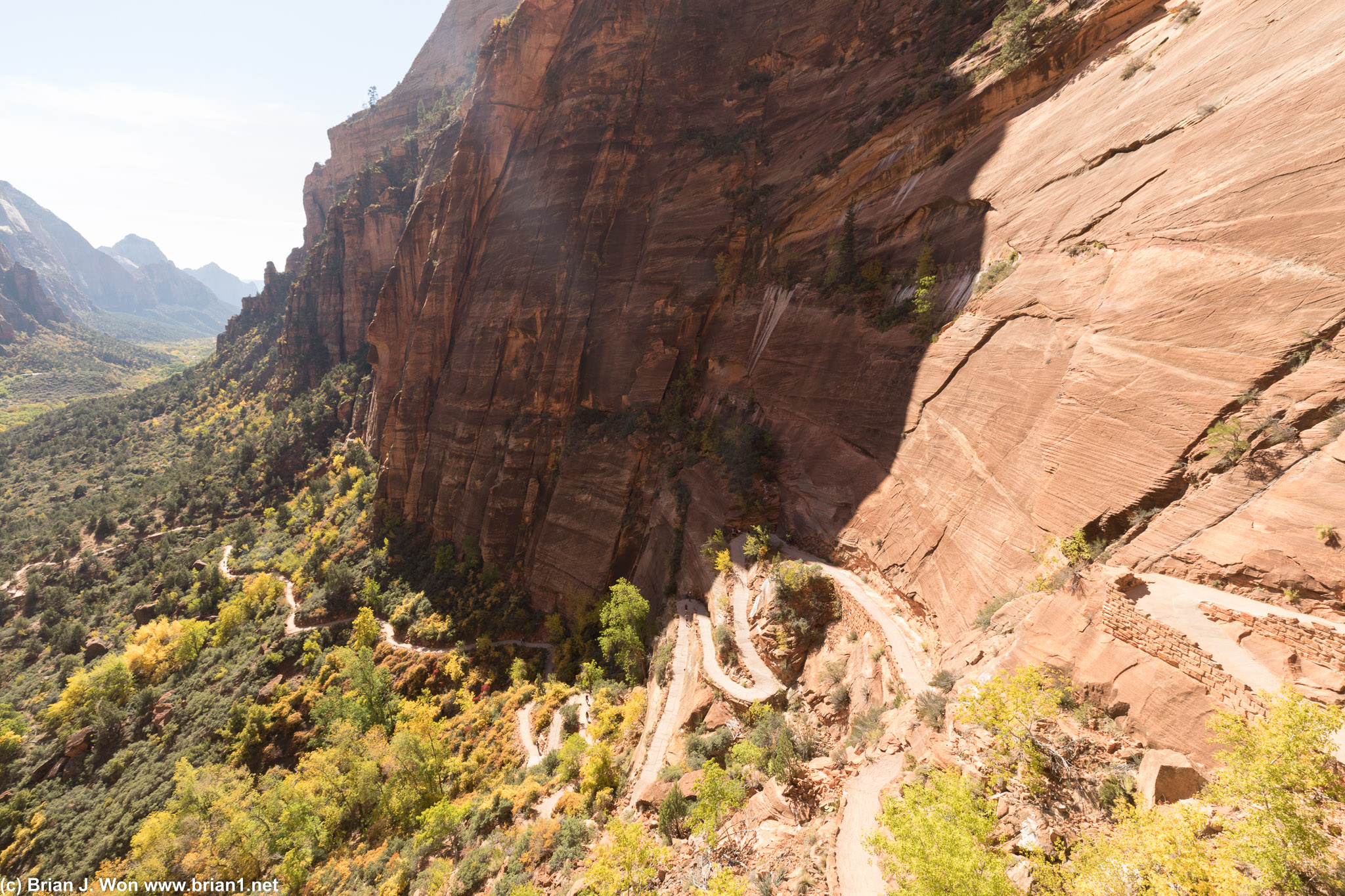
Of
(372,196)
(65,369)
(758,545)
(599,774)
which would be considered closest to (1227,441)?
(758,545)

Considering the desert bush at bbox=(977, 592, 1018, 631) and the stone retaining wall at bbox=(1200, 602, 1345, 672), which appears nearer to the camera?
the stone retaining wall at bbox=(1200, 602, 1345, 672)

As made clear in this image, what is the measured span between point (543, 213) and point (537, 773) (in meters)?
38.3

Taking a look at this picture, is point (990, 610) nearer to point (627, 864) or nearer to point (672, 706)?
A: point (627, 864)

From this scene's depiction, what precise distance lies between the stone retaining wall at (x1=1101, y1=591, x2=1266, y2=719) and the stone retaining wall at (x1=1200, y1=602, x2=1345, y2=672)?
80 cm

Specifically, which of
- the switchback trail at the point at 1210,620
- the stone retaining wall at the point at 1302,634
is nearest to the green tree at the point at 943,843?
the switchback trail at the point at 1210,620

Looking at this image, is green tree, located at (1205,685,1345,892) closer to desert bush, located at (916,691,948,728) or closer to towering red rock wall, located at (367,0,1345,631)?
desert bush, located at (916,691,948,728)

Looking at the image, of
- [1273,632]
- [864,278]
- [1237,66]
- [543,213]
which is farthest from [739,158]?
[1273,632]

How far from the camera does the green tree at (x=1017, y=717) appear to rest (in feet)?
26.1

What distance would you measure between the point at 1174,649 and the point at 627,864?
11.6 m

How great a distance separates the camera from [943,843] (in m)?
6.48

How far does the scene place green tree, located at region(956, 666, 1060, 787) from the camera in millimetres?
7945

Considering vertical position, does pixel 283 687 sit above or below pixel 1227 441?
below

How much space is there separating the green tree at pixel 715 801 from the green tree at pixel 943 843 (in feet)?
15.0

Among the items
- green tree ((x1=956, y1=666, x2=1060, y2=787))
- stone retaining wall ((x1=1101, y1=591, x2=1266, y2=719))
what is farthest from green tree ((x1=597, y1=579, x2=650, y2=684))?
stone retaining wall ((x1=1101, y1=591, x2=1266, y2=719))
